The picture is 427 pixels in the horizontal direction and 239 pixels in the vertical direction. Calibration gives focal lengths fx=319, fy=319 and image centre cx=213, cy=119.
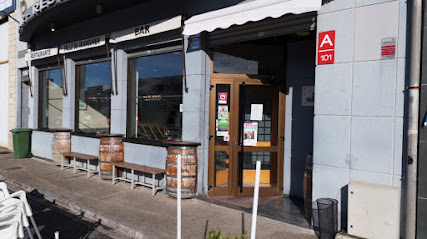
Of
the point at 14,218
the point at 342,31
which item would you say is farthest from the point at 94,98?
the point at 342,31

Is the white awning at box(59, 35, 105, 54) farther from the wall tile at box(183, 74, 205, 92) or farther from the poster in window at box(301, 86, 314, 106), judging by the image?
the poster in window at box(301, 86, 314, 106)

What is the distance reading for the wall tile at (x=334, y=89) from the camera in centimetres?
423

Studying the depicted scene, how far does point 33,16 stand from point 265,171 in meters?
7.67

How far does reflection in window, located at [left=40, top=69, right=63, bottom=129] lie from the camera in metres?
→ 10.6

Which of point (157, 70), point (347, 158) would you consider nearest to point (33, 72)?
point (157, 70)

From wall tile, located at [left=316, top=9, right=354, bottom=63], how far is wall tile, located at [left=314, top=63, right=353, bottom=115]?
0.43 feet

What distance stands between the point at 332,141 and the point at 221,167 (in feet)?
8.17

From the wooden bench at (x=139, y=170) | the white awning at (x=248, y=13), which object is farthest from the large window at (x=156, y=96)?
the white awning at (x=248, y=13)

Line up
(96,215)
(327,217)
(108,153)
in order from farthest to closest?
1. (108,153)
2. (96,215)
3. (327,217)

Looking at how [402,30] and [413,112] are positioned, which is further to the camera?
[402,30]

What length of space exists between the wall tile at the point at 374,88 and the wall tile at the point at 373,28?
0.43 ft

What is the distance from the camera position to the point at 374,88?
4.00 metres

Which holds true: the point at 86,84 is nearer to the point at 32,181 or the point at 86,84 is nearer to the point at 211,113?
the point at 32,181

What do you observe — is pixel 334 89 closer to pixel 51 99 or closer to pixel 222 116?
pixel 222 116
